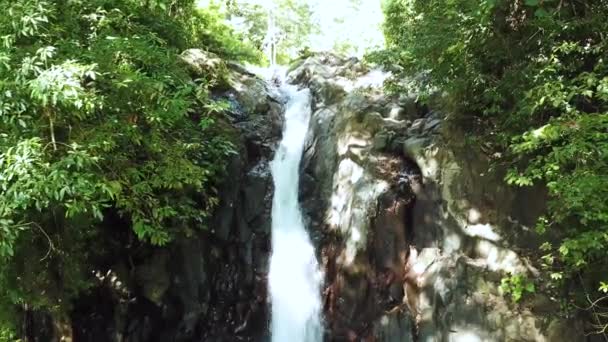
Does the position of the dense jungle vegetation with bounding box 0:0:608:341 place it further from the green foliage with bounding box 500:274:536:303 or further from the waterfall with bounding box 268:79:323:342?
the waterfall with bounding box 268:79:323:342

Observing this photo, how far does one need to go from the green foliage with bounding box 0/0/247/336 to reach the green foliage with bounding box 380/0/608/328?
315cm

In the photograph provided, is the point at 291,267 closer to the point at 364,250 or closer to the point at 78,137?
the point at 364,250

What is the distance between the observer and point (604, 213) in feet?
14.3

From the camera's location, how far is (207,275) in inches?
309

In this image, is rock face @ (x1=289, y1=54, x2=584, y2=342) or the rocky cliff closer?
rock face @ (x1=289, y1=54, x2=584, y2=342)

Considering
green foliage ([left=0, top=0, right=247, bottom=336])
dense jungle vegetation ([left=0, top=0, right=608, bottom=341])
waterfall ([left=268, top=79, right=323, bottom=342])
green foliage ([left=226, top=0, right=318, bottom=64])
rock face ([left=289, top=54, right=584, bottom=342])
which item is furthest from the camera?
green foliage ([left=226, top=0, right=318, bottom=64])

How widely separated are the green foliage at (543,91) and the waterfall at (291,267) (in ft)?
11.6

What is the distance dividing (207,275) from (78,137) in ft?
12.2

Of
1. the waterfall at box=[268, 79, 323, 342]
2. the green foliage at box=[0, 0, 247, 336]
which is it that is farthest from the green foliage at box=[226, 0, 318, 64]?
the green foliage at box=[0, 0, 247, 336]

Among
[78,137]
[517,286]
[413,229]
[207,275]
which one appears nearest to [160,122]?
[78,137]

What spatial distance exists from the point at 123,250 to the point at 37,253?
1.64 metres

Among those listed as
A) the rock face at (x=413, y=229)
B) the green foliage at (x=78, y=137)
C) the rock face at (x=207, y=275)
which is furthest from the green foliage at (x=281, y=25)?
the green foliage at (x=78, y=137)

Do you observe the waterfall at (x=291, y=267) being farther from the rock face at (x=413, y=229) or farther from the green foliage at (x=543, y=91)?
the green foliage at (x=543, y=91)

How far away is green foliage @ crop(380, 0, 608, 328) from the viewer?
14.7ft
